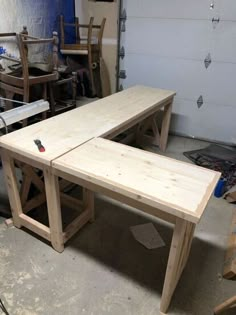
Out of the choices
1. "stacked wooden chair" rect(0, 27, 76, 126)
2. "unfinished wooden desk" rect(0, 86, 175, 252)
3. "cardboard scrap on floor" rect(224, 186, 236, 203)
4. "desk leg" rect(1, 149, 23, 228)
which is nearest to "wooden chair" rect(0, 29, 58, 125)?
"stacked wooden chair" rect(0, 27, 76, 126)

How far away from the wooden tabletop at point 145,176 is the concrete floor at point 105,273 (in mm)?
722

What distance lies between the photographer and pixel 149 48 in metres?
3.35

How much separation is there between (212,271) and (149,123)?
1.92m

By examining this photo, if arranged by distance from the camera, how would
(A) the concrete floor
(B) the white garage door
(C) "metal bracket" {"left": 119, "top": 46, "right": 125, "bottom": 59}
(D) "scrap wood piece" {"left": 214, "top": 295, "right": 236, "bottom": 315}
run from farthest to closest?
(C) "metal bracket" {"left": 119, "top": 46, "right": 125, "bottom": 59} < (B) the white garage door < (A) the concrete floor < (D) "scrap wood piece" {"left": 214, "top": 295, "right": 236, "bottom": 315}

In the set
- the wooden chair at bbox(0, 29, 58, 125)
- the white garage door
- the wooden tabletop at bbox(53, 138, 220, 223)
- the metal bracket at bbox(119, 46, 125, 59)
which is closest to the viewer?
the wooden tabletop at bbox(53, 138, 220, 223)

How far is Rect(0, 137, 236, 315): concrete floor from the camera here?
1.48 metres

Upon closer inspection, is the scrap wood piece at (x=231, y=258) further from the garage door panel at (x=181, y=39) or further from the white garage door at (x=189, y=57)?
the garage door panel at (x=181, y=39)

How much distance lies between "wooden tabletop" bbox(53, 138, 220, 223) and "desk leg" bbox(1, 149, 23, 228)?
0.45 metres

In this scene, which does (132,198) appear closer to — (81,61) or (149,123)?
(149,123)

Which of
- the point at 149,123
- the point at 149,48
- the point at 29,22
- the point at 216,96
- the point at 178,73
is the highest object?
the point at 29,22

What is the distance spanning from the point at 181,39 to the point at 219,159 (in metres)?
1.51

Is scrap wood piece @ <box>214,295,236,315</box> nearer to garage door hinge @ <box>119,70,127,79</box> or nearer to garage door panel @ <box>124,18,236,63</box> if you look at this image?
garage door panel @ <box>124,18,236,63</box>

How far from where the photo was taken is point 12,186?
177 centimetres

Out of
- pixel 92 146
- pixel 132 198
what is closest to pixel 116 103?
pixel 92 146
